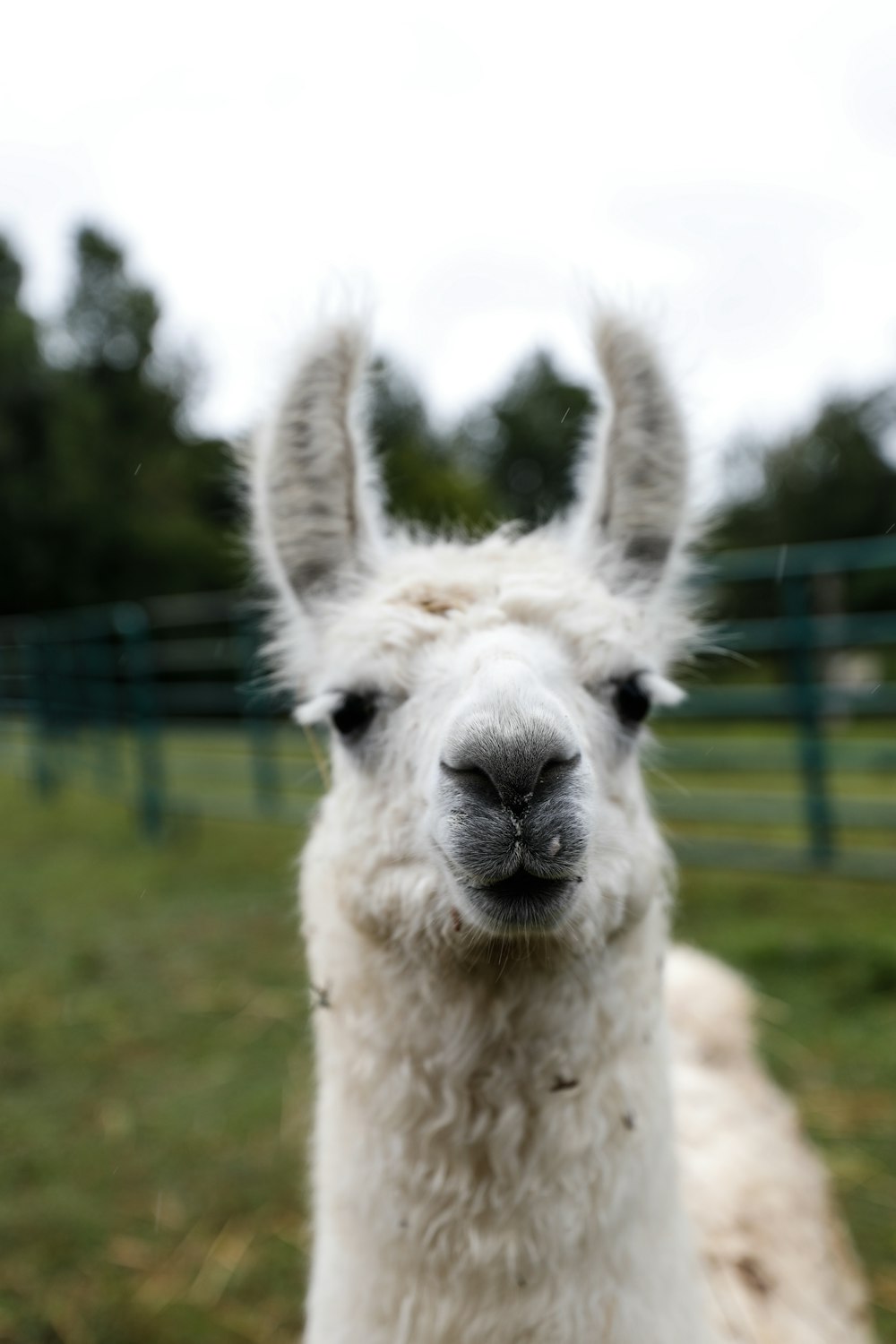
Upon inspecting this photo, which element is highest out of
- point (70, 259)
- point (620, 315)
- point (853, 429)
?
point (70, 259)

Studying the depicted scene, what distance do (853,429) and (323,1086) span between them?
34.3 m

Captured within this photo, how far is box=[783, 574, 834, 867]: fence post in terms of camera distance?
5934 millimetres

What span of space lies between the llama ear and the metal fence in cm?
32

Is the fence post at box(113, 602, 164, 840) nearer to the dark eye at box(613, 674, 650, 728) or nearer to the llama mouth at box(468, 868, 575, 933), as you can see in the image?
the dark eye at box(613, 674, 650, 728)

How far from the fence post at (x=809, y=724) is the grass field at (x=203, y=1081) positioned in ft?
1.04

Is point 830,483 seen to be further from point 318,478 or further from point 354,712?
point 354,712

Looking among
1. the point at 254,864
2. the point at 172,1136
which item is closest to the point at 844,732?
the point at 254,864

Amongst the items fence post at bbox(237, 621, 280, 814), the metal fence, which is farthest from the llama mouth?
fence post at bbox(237, 621, 280, 814)

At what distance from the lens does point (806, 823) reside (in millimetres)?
6070

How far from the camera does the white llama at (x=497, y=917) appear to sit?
4.28ft

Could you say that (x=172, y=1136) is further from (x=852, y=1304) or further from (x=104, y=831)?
(x=104, y=831)

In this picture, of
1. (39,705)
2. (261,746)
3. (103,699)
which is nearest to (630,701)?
(261,746)

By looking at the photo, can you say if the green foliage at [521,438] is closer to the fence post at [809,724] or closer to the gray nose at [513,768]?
the fence post at [809,724]

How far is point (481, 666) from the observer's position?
134cm
